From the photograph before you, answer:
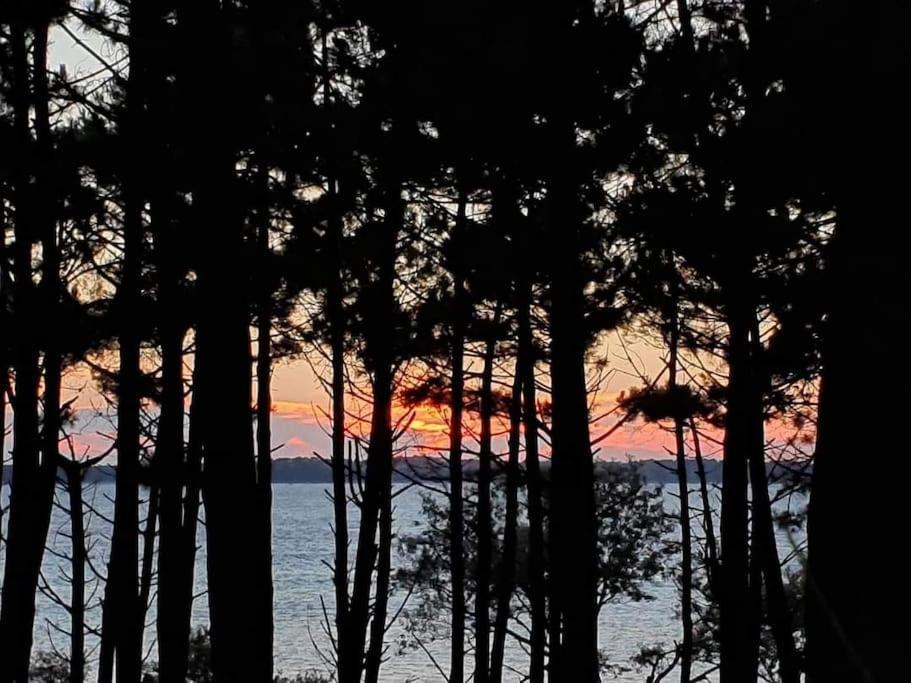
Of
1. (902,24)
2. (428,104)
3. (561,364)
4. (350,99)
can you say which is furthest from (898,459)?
(350,99)

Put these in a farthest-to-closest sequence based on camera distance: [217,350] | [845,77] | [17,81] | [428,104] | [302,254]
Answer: [302,254] < [17,81] < [428,104] < [217,350] < [845,77]

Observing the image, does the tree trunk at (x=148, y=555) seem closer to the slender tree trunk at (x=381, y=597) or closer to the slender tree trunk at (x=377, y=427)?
the slender tree trunk at (x=377, y=427)

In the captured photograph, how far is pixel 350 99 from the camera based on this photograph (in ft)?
33.8

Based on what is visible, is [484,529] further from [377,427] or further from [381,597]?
[377,427]

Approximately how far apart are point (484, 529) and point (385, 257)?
385 cm

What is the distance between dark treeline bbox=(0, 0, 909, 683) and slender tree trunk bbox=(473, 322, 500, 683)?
0.46ft

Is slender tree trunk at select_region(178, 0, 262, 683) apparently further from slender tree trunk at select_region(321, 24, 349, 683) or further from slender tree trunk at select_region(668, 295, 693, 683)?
slender tree trunk at select_region(668, 295, 693, 683)

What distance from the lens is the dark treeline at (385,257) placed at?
712cm

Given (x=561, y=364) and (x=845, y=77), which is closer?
(x=845, y=77)

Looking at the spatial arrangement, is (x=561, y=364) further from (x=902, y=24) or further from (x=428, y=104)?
(x=902, y=24)

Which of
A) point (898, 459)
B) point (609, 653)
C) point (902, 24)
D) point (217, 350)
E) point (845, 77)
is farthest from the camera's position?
point (609, 653)

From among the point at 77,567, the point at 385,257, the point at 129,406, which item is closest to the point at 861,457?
the point at 129,406

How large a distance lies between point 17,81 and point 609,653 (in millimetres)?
33644

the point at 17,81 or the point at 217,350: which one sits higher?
the point at 17,81
